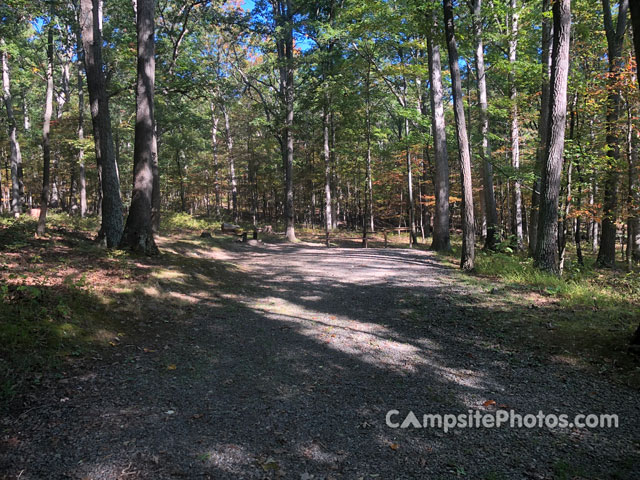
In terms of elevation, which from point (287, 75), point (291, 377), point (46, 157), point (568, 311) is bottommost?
point (291, 377)

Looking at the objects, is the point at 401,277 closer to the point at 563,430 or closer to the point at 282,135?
the point at 563,430

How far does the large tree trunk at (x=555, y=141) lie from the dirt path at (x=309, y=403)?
146 inches

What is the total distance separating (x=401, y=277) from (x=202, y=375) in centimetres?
634

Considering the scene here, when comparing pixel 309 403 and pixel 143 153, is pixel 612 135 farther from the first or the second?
pixel 143 153

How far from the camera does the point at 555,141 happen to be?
8.16 meters

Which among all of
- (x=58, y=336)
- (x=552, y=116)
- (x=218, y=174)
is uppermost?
(x=218, y=174)

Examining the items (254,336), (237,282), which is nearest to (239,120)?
(237,282)

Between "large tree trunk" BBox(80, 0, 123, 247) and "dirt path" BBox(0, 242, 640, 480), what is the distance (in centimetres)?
434

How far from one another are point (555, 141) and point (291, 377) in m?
8.13

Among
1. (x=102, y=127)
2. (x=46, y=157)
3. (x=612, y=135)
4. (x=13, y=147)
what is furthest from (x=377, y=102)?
(x=13, y=147)

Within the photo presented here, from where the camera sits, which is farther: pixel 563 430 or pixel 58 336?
pixel 58 336

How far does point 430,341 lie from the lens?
5227mm

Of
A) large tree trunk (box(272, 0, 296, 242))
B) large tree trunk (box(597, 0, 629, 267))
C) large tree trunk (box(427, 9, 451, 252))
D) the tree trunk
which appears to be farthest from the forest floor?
large tree trunk (box(272, 0, 296, 242))

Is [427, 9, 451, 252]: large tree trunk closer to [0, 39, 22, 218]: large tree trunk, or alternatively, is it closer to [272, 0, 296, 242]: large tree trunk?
[272, 0, 296, 242]: large tree trunk
